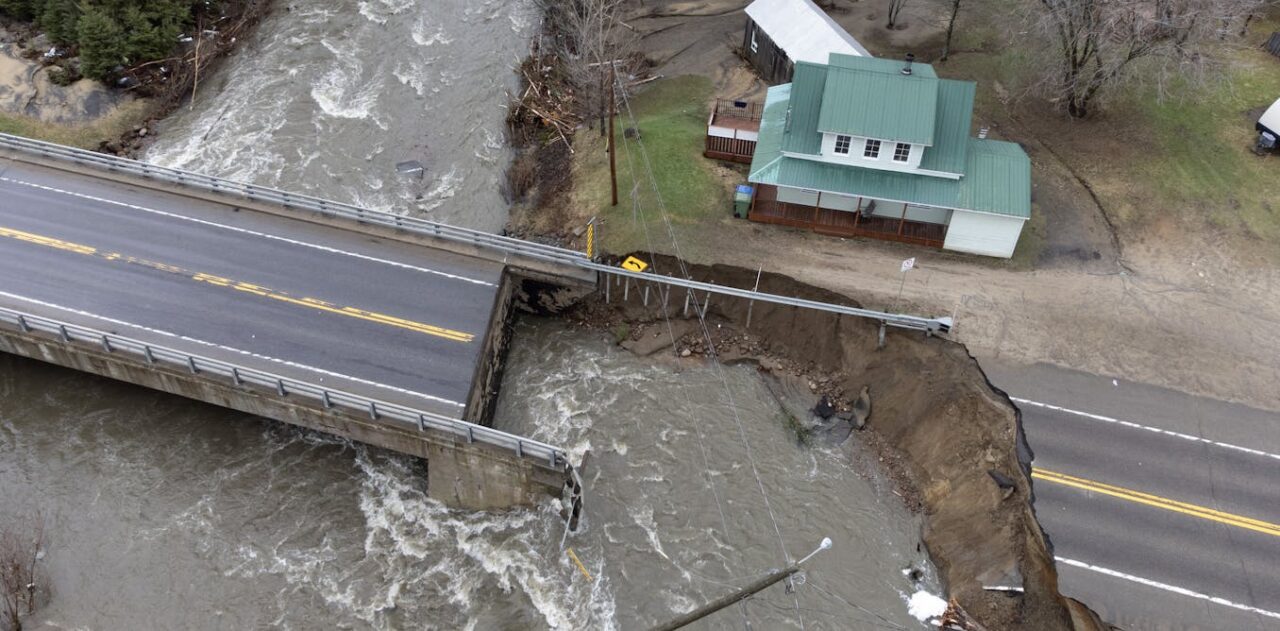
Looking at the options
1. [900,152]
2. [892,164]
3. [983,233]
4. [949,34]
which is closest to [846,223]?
[892,164]

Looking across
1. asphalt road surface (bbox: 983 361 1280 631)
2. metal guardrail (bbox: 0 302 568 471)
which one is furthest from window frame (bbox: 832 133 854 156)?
metal guardrail (bbox: 0 302 568 471)

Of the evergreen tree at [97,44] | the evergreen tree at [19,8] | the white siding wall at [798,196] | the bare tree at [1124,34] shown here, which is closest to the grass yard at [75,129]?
the evergreen tree at [97,44]

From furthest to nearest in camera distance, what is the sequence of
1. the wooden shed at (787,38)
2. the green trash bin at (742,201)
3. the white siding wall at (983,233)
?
the wooden shed at (787,38) → the green trash bin at (742,201) → the white siding wall at (983,233)

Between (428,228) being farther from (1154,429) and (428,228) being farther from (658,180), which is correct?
(1154,429)

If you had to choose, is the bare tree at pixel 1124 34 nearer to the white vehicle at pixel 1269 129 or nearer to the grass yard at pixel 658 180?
the white vehicle at pixel 1269 129

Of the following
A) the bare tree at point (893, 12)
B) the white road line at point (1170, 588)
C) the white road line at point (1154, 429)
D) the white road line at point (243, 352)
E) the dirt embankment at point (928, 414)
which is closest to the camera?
Result: the white road line at point (1170, 588)

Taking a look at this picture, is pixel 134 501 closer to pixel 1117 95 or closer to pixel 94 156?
pixel 94 156

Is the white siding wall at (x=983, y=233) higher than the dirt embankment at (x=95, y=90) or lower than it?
higher
